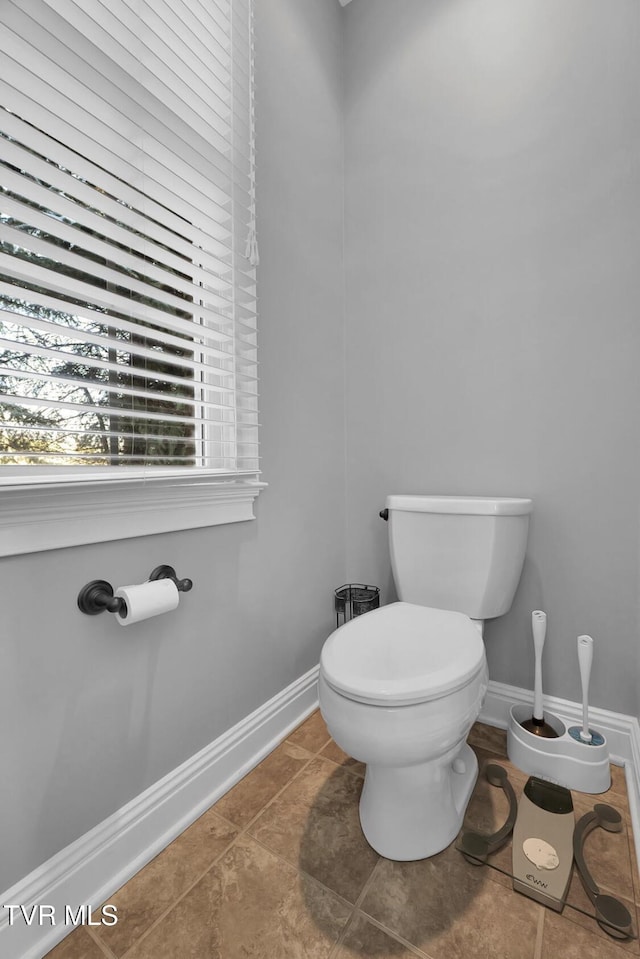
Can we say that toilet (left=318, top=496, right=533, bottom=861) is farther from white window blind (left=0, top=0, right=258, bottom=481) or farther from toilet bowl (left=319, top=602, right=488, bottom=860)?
white window blind (left=0, top=0, right=258, bottom=481)

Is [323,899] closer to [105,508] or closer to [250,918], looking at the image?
[250,918]

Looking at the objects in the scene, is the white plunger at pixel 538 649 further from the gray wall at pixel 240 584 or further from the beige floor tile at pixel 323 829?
the gray wall at pixel 240 584

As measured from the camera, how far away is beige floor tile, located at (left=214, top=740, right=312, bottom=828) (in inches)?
44.9

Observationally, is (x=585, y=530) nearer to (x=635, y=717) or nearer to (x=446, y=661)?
(x=635, y=717)

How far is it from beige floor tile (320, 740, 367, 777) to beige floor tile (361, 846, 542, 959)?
0.96 feet

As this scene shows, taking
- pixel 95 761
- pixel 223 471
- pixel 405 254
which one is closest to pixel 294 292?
pixel 405 254

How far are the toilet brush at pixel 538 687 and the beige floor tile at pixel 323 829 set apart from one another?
555 millimetres

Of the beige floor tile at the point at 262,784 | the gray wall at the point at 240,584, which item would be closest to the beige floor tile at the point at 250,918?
the beige floor tile at the point at 262,784

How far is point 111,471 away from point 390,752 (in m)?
0.81

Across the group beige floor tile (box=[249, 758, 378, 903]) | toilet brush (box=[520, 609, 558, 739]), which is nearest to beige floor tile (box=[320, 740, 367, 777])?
beige floor tile (box=[249, 758, 378, 903])

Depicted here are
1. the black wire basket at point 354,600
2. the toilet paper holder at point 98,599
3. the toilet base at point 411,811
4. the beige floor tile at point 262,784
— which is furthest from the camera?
the black wire basket at point 354,600

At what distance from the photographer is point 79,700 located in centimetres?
90

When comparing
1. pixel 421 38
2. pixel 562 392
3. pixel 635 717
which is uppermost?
pixel 421 38

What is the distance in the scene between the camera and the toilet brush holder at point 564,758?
1199mm
